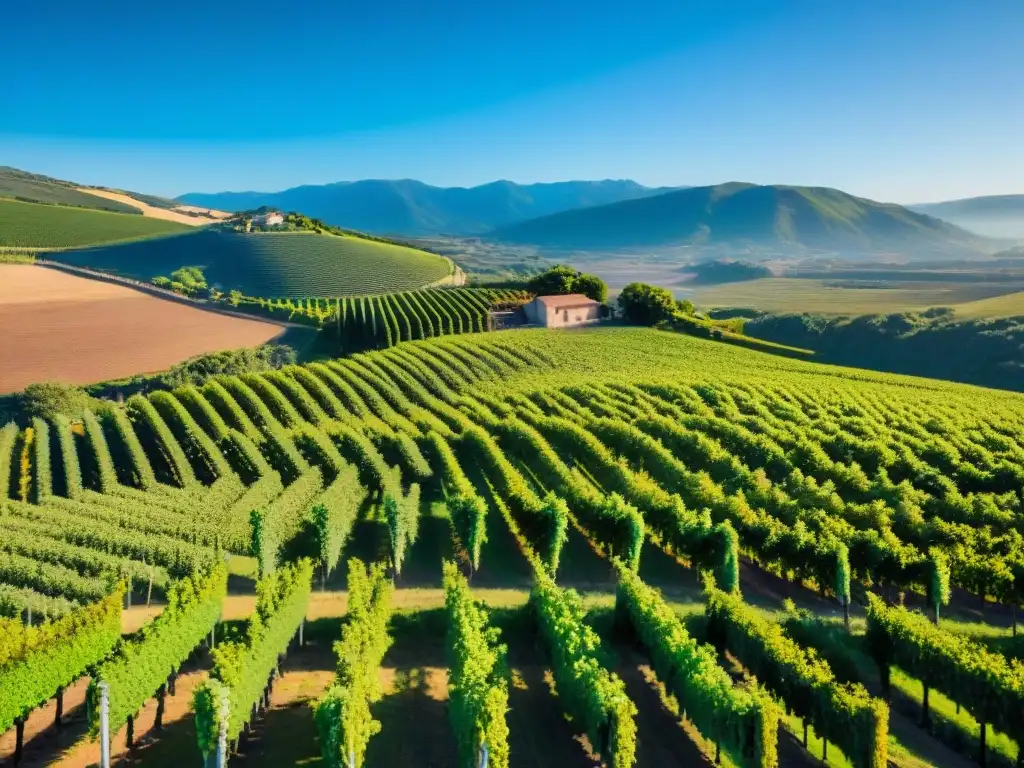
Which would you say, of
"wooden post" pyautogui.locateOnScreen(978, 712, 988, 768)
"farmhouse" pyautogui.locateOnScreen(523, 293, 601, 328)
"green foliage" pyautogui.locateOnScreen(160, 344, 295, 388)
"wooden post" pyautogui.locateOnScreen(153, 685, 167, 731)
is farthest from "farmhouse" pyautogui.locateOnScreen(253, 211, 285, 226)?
"wooden post" pyautogui.locateOnScreen(978, 712, 988, 768)

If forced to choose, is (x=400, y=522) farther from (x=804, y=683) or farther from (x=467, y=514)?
(x=804, y=683)

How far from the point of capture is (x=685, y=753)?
16.1 m

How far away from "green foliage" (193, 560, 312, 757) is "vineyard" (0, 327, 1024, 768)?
10cm

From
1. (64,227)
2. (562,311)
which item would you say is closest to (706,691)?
(562,311)

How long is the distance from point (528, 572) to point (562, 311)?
52183 mm

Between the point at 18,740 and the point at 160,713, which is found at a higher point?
the point at 18,740

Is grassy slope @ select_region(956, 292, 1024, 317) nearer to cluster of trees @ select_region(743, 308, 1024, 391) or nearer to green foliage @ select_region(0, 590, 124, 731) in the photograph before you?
cluster of trees @ select_region(743, 308, 1024, 391)

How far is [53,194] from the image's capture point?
591 feet

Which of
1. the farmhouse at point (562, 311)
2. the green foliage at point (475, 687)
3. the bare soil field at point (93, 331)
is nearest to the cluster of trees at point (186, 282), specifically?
the bare soil field at point (93, 331)

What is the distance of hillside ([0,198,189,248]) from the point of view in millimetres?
122500

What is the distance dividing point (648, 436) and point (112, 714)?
26.9 metres

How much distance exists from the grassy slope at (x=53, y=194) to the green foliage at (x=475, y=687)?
192246 mm

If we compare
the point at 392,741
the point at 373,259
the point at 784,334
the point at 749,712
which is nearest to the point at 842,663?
the point at 749,712

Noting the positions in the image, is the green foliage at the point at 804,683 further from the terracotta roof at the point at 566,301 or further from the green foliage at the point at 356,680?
the terracotta roof at the point at 566,301
